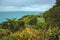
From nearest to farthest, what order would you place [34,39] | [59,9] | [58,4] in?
[34,39], [59,9], [58,4]

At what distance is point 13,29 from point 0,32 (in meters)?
2.83

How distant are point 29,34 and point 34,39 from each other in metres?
0.60

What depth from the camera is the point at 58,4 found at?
25.0 meters

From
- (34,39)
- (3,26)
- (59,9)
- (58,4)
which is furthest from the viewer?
(3,26)

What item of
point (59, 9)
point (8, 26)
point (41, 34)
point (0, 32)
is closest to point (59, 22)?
point (59, 9)

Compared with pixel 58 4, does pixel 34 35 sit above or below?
below

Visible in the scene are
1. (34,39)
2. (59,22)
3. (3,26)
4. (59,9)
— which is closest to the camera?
(34,39)

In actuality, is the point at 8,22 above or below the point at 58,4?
below

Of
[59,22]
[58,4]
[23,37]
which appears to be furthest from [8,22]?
[23,37]

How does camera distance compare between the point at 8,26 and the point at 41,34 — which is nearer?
the point at 41,34

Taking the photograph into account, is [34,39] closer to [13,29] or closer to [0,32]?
[0,32]

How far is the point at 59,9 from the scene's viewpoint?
22.3 metres

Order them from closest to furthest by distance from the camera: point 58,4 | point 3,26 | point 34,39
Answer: point 34,39
point 58,4
point 3,26

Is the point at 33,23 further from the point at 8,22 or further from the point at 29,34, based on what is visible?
the point at 29,34
